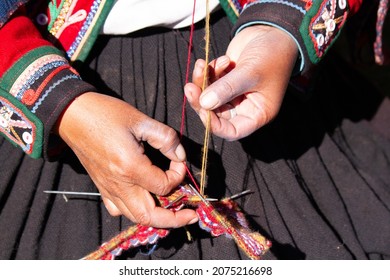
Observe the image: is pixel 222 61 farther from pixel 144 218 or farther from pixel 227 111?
pixel 144 218

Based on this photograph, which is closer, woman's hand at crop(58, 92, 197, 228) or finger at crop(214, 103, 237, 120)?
woman's hand at crop(58, 92, 197, 228)

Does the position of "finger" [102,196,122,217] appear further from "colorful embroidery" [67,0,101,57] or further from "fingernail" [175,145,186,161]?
"colorful embroidery" [67,0,101,57]

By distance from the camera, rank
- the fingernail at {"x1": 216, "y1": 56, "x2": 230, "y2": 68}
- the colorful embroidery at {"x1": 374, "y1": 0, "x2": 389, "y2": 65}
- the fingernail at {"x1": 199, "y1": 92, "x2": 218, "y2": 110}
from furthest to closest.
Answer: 1. the colorful embroidery at {"x1": 374, "y1": 0, "x2": 389, "y2": 65}
2. the fingernail at {"x1": 216, "y1": 56, "x2": 230, "y2": 68}
3. the fingernail at {"x1": 199, "y1": 92, "x2": 218, "y2": 110}

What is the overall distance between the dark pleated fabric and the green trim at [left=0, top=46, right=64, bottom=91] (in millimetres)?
172

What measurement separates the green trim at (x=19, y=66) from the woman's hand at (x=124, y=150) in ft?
0.39

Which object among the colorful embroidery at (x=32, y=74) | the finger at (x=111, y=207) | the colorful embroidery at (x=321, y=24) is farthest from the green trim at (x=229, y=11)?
the finger at (x=111, y=207)

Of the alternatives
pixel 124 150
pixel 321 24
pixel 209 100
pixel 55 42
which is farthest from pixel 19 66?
pixel 321 24

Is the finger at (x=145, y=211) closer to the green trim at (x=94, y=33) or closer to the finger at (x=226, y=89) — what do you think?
the finger at (x=226, y=89)

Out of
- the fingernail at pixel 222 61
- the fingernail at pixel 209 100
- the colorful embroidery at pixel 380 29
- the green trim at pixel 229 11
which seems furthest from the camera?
the colorful embroidery at pixel 380 29

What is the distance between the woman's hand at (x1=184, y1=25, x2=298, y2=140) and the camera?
3.20 feet

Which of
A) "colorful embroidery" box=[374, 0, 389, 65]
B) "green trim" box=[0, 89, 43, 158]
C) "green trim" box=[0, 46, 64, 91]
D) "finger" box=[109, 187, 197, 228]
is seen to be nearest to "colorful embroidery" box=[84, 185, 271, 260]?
"finger" box=[109, 187, 197, 228]

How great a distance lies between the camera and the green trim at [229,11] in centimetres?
118

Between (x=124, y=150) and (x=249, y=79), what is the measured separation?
0.27 metres

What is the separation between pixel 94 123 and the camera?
0.95 meters
